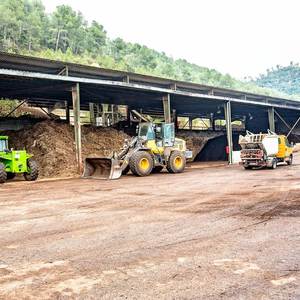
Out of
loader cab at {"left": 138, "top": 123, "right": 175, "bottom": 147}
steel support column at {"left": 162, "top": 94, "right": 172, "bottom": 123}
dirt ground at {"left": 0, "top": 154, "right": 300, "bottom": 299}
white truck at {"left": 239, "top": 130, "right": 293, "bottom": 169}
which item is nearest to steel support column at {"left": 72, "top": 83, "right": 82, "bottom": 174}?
loader cab at {"left": 138, "top": 123, "right": 175, "bottom": 147}

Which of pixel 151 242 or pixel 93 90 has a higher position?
pixel 93 90

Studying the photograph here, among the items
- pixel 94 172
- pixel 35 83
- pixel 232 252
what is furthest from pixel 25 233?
pixel 35 83

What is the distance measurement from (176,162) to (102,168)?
13.9 ft

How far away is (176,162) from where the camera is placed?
19453 mm

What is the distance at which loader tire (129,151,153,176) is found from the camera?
55.8ft

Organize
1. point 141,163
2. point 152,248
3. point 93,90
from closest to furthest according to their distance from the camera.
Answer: point 152,248 < point 141,163 < point 93,90

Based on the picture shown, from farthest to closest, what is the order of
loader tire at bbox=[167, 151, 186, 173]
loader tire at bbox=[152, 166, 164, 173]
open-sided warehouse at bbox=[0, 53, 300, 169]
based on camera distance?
loader tire at bbox=[152, 166, 164, 173], loader tire at bbox=[167, 151, 186, 173], open-sided warehouse at bbox=[0, 53, 300, 169]

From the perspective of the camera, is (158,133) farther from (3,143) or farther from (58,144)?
(3,143)

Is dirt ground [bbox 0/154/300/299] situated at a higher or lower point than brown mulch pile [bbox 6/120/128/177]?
lower

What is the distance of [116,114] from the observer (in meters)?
34.9

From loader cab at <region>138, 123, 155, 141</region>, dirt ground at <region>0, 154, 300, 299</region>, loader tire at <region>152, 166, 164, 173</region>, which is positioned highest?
loader cab at <region>138, 123, 155, 141</region>

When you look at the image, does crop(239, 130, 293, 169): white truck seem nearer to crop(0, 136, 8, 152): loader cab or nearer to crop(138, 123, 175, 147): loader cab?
crop(138, 123, 175, 147): loader cab

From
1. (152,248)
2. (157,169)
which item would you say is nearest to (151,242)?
(152,248)

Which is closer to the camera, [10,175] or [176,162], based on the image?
[10,175]
